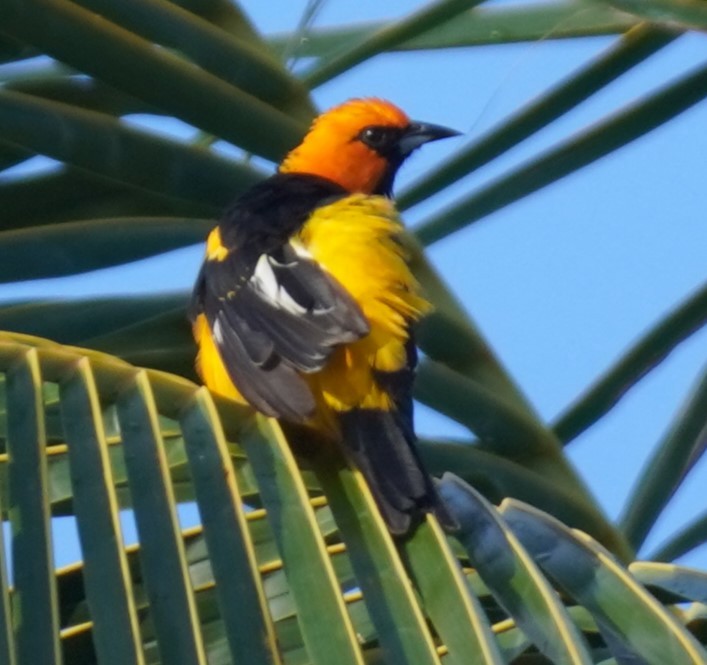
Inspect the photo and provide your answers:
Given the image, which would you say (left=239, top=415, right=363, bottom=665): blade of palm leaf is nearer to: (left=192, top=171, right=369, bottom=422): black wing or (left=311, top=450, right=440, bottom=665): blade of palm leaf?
(left=311, top=450, right=440, bottom=665): blade of palm leaf

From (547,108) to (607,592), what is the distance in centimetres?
146

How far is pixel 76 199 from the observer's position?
9.05 feet

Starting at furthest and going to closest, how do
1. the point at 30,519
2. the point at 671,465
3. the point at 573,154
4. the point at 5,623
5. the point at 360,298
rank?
the point at 573,154
the point at 360,298
the point at 671,465
the point at 30,519
the point at 5,623

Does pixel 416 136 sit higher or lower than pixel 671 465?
higher

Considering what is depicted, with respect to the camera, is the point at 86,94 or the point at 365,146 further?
the point at 365,146

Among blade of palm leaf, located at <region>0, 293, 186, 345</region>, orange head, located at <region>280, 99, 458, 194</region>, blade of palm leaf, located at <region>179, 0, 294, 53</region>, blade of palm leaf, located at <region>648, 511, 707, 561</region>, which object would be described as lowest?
blade of palm leaf, located at <region>648, 511, 707, 561</region>

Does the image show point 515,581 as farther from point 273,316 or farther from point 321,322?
point 273,316

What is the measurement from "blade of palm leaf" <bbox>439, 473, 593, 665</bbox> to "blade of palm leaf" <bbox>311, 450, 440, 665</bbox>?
0.09m

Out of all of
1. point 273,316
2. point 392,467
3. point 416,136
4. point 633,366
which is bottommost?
point 392,467

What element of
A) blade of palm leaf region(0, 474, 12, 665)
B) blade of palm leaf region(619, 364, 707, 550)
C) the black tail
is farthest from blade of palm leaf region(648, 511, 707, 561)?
blade of palm leaf region(0, 474, 12, 665)

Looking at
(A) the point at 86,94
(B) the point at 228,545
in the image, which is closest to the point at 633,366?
(A) the point at 86,94

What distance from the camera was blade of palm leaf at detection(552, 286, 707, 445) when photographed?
2.79 metres

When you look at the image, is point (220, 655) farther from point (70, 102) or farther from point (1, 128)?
point (70, 102)

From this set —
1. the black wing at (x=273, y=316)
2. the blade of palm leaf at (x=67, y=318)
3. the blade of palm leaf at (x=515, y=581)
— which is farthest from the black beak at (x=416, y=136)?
the blade of palm leaf at (x=515, y=581)
